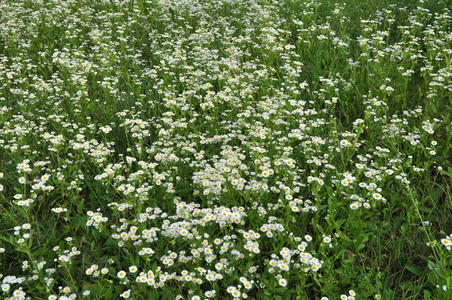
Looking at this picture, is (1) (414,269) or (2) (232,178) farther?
(2) (232,178)

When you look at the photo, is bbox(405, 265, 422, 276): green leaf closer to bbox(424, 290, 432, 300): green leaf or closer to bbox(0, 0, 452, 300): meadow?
bbox(0, 0, 452, 300): meadow

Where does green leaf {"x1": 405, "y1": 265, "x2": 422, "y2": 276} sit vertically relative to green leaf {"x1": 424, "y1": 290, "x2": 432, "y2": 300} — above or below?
below

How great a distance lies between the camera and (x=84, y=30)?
278 inches

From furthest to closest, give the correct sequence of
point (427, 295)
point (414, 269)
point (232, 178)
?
point (232, 178) → point (414, 269) → point (427, 295)

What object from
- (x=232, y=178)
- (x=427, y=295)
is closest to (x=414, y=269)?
(x=427, y=295)

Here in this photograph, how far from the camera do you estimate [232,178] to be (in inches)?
125

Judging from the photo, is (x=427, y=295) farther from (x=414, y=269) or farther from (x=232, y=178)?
(x=232, y=178)

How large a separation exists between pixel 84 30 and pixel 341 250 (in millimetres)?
6533

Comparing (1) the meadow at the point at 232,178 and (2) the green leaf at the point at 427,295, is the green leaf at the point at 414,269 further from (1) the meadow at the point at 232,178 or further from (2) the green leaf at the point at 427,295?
(2) the green leaf at the point at 427,295

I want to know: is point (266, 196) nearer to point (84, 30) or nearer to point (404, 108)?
point (404, 108)

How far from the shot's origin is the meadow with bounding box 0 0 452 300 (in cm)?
272

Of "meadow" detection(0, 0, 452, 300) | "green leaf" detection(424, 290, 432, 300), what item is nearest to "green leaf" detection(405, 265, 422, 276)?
"meadow" detection(0, 0, 452, 300)

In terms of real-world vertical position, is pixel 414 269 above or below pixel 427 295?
below

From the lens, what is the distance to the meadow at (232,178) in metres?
2.72
